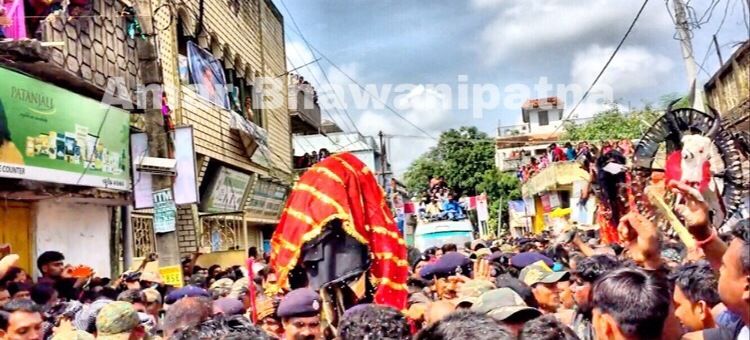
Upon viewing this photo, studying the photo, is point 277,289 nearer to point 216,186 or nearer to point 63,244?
point 63,244

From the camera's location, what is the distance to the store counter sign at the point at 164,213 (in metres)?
7.44

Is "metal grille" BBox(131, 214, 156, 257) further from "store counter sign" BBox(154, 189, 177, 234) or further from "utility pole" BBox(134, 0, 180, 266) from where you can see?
"store counter sign" BBox(154, 189, 177, 234)

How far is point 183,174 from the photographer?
9.14m

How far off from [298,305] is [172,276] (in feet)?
13.8

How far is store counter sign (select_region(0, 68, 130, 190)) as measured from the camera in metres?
7.18

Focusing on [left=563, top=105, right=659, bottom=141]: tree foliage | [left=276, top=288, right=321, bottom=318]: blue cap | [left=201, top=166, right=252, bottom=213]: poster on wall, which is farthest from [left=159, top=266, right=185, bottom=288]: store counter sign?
[left=563, top=105, right=659, bottom=141]: tree foliage

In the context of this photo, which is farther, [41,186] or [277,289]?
[41,186]

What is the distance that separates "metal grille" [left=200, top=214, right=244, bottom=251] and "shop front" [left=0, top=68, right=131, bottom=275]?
4104mm

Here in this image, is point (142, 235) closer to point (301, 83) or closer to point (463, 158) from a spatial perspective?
point (301, 83)

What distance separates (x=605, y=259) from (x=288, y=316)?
5.89ft

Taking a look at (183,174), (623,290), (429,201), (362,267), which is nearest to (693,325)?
(623,290)

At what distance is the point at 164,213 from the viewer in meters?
7.45

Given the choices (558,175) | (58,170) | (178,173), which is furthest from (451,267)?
(558,175)

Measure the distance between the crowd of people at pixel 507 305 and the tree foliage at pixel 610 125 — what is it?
113ft
